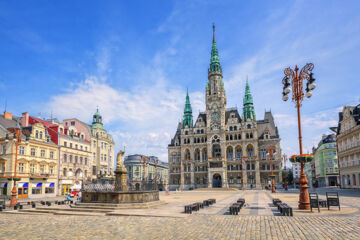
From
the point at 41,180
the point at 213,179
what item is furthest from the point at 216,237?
the point at 213,179

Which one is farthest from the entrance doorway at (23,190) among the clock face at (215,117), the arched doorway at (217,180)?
the clock face at (215,117)

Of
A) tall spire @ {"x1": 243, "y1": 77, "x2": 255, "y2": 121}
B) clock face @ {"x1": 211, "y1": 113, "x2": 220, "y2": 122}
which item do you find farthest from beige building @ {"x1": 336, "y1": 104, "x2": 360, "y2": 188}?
clock face @ {"x1": 211, "y1": 113, "x2": 220, "y2": 122}

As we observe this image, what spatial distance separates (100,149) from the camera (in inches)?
2549

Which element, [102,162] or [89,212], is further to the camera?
[102,162]

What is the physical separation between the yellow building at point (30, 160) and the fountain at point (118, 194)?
2391cm

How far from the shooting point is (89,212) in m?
19.4

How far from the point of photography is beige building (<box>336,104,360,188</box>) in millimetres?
46562

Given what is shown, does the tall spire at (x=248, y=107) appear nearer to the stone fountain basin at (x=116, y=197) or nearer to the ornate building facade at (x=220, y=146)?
Result: the ornate building facade at (x=220, y=146)

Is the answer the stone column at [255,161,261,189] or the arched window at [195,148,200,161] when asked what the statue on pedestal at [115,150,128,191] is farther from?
the arched window at [195,148,200,161]

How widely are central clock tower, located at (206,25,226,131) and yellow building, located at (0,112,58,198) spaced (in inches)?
1913

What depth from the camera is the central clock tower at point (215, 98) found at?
3364 inches

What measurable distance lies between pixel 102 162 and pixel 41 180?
18606 mm

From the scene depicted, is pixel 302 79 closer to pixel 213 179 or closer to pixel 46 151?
pixel 46 151

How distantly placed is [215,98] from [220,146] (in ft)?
49.9
